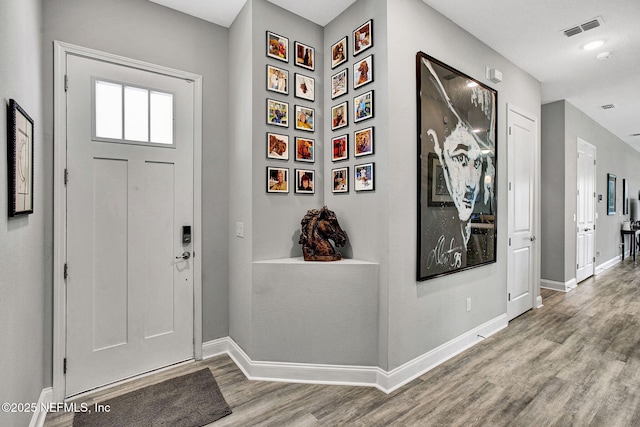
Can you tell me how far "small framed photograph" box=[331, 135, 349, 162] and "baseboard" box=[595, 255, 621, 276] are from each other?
6359 mm

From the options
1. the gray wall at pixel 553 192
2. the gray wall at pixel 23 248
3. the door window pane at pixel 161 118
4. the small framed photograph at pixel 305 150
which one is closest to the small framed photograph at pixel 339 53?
the small framed photograph at pixel 305 150

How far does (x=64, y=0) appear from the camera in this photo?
2178 millimetres

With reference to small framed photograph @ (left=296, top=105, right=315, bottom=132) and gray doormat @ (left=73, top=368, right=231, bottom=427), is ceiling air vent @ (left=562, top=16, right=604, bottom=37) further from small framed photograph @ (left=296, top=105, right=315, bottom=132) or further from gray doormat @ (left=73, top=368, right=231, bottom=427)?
gray doormat @ (left=73, top=368, right=231, bottom=427)

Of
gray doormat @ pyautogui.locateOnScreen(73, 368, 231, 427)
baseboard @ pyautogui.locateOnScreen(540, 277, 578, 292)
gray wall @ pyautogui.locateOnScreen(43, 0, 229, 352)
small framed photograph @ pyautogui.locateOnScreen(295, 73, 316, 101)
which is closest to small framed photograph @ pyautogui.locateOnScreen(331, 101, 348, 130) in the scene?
small framed photograph @ pyautogui.locateOnScreen(295, 73, 316, 101)

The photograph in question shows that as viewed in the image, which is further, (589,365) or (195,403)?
(589,365)

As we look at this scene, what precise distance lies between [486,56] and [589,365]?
10.1 ft

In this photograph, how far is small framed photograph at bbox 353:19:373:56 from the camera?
2.38 metres

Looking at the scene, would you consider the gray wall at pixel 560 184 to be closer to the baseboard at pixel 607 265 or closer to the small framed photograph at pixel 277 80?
the baseboard at pixel 607 265

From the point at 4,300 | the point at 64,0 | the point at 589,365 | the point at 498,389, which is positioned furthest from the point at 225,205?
the point at 589,365

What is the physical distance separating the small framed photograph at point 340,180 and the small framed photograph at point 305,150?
0.79ft

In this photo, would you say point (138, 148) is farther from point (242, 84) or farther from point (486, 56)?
point (486, 56)

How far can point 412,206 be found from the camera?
2.47 meters

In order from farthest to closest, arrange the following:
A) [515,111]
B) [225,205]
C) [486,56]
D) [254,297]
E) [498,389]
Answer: [515,111]
[486,56]
[225,205]
[254,297]
[498,389]

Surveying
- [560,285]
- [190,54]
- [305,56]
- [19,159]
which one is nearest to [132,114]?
[190,54]
